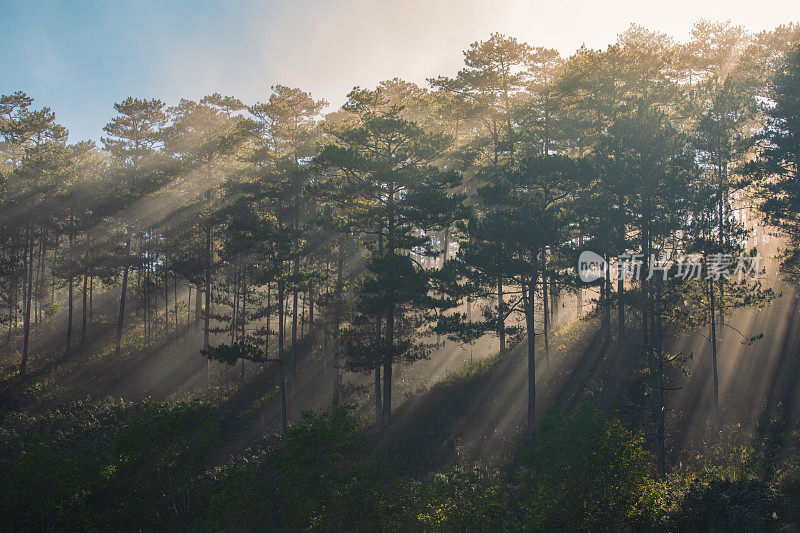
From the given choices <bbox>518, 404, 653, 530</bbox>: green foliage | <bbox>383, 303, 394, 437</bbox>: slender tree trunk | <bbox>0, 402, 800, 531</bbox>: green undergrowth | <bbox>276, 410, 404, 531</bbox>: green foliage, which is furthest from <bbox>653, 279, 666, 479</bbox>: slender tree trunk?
<bbox>383, 303, 394, 437</bbox>: slender tree trunk

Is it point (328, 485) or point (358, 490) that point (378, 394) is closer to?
point (358, 490)

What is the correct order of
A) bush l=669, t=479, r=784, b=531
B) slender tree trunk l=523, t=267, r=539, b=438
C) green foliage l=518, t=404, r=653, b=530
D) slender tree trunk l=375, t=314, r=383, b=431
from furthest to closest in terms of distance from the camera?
slender tree trunk l=375, t=314, r=383, b=431 < slender tree trunk l=523, t=267, r=539, b=438 < bush l=669, t=479, r=784, b=531 < green foliage l=518, t=404, r=653, b=530

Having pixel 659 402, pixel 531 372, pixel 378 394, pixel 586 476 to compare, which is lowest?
pixel 378 394

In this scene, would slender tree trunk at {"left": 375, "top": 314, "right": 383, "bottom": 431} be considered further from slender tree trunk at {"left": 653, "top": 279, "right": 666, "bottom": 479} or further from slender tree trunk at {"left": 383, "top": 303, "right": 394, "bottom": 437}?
slender tree trunk at {"left": 653, "top": 279, "right": 666, "bottom": 479}

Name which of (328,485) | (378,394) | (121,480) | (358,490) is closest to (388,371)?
(378,394)

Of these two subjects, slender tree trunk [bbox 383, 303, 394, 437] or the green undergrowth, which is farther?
slender tree trunk [bbox 383, 303, 394, 437]

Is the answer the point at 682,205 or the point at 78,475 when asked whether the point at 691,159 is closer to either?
the point at 682,205

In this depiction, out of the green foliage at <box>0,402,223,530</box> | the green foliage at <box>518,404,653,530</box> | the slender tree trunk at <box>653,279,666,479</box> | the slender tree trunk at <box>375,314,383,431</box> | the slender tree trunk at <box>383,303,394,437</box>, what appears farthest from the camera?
the slender tree trunk at <box>375,314,383,431</box>

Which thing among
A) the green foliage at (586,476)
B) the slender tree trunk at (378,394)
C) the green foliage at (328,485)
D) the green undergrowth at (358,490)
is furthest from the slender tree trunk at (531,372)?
the green foliage at (328,485)

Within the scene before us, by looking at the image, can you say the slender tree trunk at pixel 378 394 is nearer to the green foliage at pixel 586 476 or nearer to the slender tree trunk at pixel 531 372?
the slender tree trunk at pixel 531 372

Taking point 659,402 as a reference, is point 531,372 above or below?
above

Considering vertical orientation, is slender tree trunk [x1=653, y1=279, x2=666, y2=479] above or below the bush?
above
